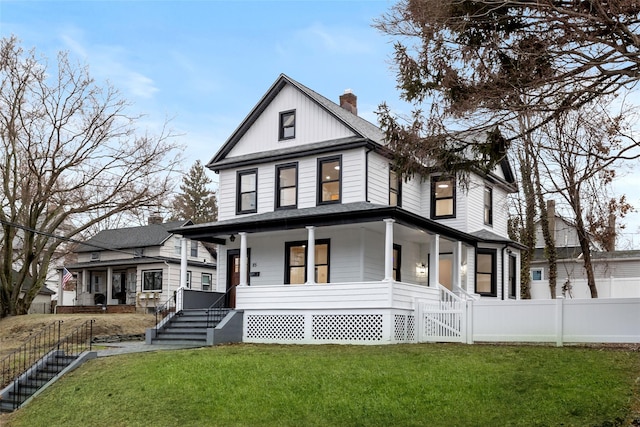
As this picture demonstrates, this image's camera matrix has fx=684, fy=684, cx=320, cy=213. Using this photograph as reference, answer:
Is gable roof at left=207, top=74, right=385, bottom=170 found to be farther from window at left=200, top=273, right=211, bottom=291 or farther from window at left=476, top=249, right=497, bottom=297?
window at left=200, top=273, right=211, bottom=291

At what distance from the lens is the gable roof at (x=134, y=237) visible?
39.4 m

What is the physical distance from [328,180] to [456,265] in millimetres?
5360

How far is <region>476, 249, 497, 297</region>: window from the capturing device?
25.6 meters

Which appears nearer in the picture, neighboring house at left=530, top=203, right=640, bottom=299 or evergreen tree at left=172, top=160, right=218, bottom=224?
neighboring house at left=530, top=203, right=640, bottom=299

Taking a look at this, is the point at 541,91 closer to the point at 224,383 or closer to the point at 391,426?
the point at 391,426

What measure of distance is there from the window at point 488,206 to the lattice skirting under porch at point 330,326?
8.02m

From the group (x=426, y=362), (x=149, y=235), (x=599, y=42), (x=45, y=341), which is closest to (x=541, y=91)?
(x=599, y=42)

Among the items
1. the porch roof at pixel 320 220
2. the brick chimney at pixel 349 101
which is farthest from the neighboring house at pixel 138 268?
the porch roof at pixel 320 220

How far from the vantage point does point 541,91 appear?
41.5ft

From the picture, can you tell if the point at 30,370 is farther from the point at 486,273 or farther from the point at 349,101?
the point at 486,273

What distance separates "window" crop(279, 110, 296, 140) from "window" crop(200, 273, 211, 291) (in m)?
19.8

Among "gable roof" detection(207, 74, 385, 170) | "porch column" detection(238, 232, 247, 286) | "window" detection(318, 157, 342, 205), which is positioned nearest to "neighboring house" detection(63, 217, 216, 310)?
"gable roof" detection(207, 74, 385, 170)

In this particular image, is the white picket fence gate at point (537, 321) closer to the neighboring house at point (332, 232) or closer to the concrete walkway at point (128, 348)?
the neighboring house at point (332, 232)

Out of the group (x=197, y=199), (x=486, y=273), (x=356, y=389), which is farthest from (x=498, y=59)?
(x=197, y=199)
